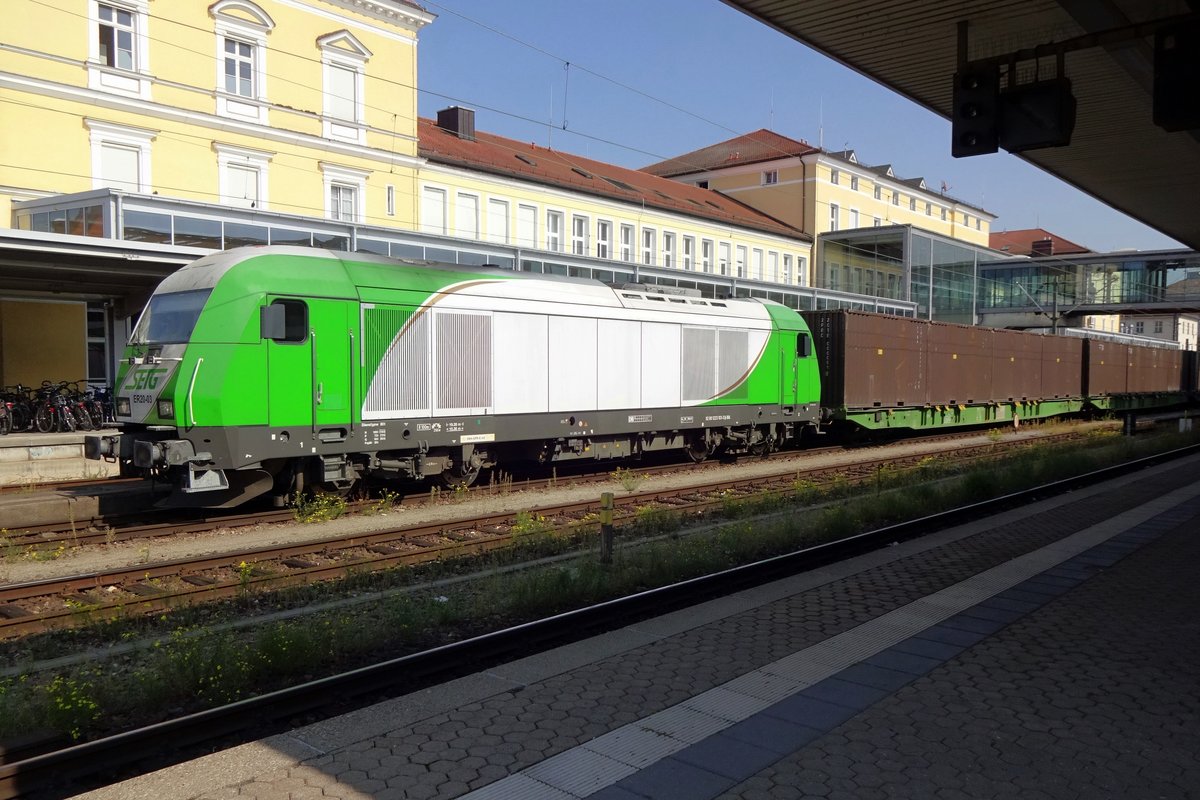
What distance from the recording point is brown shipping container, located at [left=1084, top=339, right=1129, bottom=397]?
3641 centimetres

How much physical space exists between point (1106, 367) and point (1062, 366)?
199 inches

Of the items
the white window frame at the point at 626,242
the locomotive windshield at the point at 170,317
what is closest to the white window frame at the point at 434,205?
the white window frame at the point at 626,242

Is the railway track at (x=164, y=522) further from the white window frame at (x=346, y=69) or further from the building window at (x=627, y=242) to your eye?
the building window at (x=627, y=242)

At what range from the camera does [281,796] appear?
13.7ft

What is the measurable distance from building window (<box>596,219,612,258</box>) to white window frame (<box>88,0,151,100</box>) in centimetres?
1968

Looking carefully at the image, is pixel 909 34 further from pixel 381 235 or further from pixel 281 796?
pixel 381 235

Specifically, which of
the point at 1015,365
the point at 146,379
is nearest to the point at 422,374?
the point at 146,379

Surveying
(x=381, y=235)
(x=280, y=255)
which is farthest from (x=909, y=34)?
(x=381, y=235)

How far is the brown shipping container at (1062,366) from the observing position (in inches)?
1300

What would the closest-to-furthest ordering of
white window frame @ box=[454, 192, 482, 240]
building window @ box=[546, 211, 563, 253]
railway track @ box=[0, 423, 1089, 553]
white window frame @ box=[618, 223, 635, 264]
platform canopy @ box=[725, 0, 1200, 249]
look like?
platform canopy @ box=[725, 0, 1200, 249] < railway track @ box=[0, 423, 1089, 553] < white window frame @ box=[454, 192, 482, 240] < building window @ box=[546, 211, 563, 253] < white window frame @ box=[618, 223, 635, 264]

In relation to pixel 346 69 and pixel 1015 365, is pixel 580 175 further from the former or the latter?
pixel 1015 365

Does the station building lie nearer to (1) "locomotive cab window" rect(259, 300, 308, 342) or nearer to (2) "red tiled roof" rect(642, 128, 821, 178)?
(1) "locomotive cab window" rect(259, 300, 308, 342)

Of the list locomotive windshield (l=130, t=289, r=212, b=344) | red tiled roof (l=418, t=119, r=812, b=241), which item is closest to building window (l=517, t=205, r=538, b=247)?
red tiled roof (l=418, t=119, r=812, b=241)

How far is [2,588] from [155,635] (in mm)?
1963
